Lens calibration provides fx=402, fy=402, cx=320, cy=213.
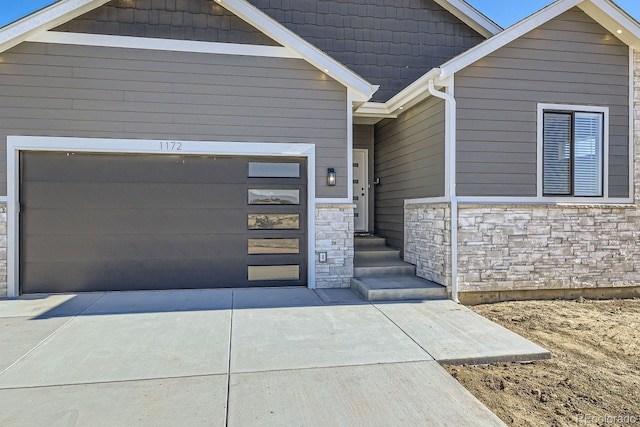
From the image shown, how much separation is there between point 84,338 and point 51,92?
394 cm

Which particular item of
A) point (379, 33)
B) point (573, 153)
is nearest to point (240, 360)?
point (573, 153)

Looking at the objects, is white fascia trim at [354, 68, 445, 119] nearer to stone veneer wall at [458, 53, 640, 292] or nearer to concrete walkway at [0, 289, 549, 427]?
stone veneer wall at [458, 53, 640, 292]

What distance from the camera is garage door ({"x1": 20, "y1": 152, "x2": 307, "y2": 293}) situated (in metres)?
6.20

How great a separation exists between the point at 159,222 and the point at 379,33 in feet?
19.6

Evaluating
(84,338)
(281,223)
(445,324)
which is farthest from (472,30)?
(84,338)

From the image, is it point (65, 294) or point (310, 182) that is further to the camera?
point (310, 182)

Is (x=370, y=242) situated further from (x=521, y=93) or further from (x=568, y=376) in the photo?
(x=568, y=376)

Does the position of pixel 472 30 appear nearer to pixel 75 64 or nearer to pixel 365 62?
pixel 365 62

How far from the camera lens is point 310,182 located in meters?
6.66

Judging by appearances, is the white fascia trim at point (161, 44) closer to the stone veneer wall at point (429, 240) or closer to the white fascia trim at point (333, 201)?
the white fascia trim at point (333, 201)

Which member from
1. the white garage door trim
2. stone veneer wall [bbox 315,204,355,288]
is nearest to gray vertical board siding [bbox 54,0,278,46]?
the white garage door trim

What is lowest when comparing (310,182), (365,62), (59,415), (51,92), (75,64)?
(59,415)

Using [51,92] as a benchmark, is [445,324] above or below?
below

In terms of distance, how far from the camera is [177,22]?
21.4 feet
